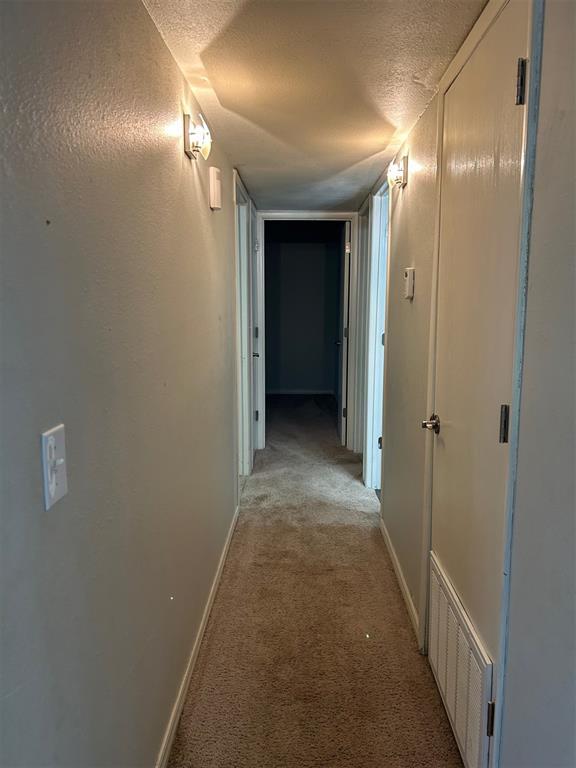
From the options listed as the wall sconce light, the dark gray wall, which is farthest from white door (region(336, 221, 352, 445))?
the dark gray wall

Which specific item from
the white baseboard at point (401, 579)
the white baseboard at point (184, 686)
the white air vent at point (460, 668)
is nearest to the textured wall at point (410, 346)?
the white baseboard at point (401, 579)

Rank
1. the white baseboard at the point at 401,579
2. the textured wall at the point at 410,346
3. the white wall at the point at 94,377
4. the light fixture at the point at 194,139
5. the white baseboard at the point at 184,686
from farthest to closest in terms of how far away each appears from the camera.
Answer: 1. the white baseboard at the point at 401,579
2. the textured wall at the point at 410,346
3. the light fixture at the point at 194,139
4. the white baseboard at the point at 184,686
5. the white wall at the point at 94,377

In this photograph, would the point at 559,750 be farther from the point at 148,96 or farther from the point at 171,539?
the point at 148,96

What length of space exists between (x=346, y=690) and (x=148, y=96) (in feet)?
6.48

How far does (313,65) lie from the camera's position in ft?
5.49

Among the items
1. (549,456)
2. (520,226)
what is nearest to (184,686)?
(549,456)

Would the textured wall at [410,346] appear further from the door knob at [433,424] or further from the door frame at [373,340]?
the door frame at [373,340]

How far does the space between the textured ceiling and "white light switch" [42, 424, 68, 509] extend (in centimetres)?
113

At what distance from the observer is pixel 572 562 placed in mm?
896

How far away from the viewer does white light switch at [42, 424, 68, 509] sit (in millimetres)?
811

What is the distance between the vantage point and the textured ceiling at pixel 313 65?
1.36m

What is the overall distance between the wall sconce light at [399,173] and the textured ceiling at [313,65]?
99 millimetres

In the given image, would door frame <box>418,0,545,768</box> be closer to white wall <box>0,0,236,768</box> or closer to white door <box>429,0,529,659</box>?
white door <box>429,0,529,659</box>

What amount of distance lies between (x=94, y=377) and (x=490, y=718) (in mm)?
1245
